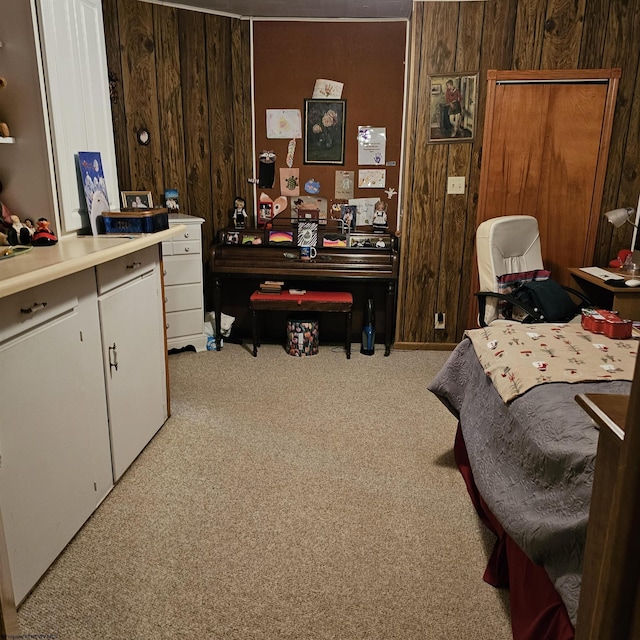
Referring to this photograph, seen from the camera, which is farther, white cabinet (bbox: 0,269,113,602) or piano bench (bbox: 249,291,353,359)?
piano bench (bbox: 249,291,353,359)

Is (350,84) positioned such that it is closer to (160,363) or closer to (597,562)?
(160,363)

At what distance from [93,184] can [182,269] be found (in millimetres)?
1582

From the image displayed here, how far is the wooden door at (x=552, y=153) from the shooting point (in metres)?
3.83

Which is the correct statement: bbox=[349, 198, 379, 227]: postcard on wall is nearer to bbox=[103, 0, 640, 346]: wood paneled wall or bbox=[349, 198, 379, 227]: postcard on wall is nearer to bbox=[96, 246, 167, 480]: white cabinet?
bbox=[103, 0, 640, 346]: wood paneled wall

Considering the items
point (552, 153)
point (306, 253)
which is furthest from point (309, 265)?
point (552, 153)

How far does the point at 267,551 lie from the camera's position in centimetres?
208

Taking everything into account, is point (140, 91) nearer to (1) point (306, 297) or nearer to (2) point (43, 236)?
(1) point (306, 297)

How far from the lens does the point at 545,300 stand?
128 inches

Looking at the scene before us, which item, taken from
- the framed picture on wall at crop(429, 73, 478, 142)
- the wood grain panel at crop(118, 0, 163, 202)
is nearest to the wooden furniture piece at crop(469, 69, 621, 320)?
the framed picture on wall at crop(429, 73, 478, 142)

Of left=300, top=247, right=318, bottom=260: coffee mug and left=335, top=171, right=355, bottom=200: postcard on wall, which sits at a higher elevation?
A: left=335, top=171, right=355, bottom=200: postcard on wall

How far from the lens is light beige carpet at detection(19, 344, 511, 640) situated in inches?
69.3

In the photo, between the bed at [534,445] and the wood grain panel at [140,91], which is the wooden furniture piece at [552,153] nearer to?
the bed at [534,445]

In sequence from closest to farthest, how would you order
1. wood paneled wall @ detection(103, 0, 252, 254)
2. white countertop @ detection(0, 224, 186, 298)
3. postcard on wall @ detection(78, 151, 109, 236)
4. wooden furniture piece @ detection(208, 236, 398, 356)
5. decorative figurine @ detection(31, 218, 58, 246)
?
white countertop @ detection(0, 224, 186, 298)
decorative figurine @ detection(31, 218, 58, 246)
postcard on wall @ detection(78, 151, 109, 236)
wood paneled wall @ detection(103, 0, 252, 254)
wooden furniture piece @ detection(208, 236, 398, 356)

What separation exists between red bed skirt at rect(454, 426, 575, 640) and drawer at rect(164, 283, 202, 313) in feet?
9.10
